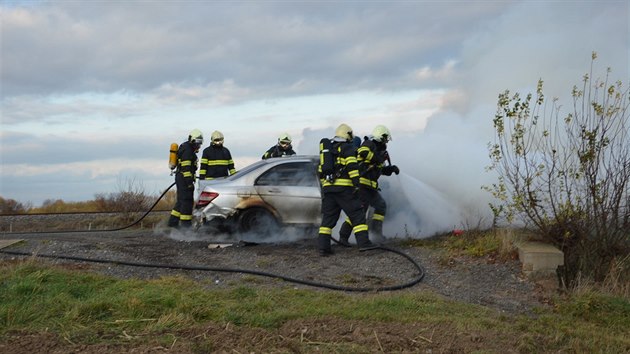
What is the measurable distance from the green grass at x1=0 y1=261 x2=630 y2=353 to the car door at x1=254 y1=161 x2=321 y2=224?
3.53m

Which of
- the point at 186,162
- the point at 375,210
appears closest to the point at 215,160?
the point at 186,162

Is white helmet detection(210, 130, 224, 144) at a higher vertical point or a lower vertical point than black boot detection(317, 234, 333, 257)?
higher

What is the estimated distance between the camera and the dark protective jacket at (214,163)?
13016 mm

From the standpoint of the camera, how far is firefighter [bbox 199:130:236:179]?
13.0m

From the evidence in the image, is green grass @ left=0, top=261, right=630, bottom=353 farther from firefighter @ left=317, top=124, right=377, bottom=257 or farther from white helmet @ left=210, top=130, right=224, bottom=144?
white helmet @ left=210, top=130, right=224, bottom=144

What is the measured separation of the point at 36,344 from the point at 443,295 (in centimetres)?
443

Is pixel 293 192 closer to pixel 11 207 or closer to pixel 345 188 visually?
pixel 345 188

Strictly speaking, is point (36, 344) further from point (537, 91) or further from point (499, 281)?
point (537, 91)

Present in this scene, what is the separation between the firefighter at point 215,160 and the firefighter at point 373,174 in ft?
10.3

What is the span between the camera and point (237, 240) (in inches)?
459

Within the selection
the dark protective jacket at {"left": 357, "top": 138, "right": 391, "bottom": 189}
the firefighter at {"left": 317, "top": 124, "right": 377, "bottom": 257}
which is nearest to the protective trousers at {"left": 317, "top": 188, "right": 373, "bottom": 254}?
the firefighter at {"left": 317, "top": 124, "right": 377, "bottom": 257}

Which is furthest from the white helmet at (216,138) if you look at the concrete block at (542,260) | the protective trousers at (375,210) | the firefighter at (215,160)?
the concrete block at (542,260)

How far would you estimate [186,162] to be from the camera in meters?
12.8

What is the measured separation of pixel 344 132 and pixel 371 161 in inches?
27.9
